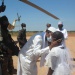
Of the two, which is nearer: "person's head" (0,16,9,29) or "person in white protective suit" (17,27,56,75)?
"person in white protective suit" (17,27,56,75)

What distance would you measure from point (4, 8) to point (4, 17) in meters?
0.40

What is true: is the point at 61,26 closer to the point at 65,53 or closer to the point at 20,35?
the point at 20,35

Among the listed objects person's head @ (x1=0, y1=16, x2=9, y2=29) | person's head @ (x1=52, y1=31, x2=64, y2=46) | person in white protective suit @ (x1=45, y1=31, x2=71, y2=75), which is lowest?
person in white protective suit @ (x1=45, y1=31, x2=71, y2=75)

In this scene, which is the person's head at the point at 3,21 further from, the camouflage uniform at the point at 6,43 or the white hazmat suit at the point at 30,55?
the white hazmat suit at the point at 30,55

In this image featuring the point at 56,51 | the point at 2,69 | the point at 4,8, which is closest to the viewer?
the point at 56,51

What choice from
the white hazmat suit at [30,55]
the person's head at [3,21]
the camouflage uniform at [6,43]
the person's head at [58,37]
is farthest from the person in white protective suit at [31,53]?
the person's head at [3,21]

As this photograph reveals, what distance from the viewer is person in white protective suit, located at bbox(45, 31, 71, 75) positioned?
5.45 m

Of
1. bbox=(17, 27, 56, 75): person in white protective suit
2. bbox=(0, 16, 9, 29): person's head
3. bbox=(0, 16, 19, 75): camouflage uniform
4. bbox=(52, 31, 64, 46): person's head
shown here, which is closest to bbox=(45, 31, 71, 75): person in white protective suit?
bbox=(52, 31, 64, 46): person's head

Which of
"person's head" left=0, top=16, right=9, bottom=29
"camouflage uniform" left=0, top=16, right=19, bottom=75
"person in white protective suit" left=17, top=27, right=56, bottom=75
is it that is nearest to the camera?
"person in white protective suit" left=17, top=27, right=56, bottom=75

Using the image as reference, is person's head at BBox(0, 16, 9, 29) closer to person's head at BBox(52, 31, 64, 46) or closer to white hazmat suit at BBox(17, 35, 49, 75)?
white hazmat suit at BBox(17, 35, 49, 75)

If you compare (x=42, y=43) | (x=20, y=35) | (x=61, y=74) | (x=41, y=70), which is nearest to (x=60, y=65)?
(x=61, y=74)

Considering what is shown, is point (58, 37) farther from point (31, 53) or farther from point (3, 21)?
point (3, 21)

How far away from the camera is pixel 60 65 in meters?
5.50

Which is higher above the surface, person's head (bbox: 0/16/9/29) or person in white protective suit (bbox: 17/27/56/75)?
person's head (bbox: 0/16/9/29)
